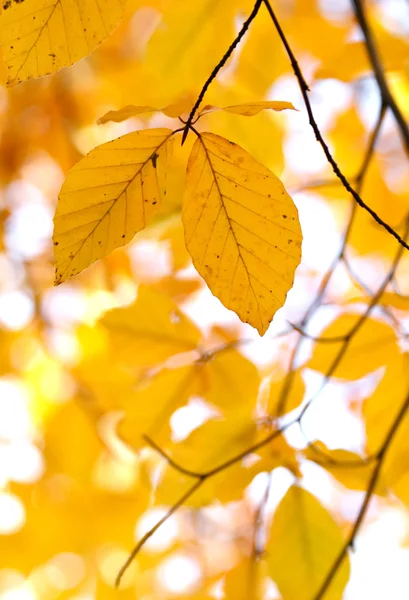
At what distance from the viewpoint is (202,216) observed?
45 centimetres

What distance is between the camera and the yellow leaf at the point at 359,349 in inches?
31.4

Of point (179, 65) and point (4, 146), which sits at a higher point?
point (4, 146)

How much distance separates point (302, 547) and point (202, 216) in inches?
18.0

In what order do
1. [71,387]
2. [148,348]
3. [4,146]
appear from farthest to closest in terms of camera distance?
1. [71,387]
2. [4,146]
3. [148,348]

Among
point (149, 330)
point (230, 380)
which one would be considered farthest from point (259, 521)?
point (149, 330)

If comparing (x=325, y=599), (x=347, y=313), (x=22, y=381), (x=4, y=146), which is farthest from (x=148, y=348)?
(x=22, y=381)

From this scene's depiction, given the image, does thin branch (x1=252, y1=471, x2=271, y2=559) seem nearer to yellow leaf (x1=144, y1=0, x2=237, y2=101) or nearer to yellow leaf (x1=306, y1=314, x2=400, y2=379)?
yellow leaf (x1=306, y1=314, x2=400, y2=379)

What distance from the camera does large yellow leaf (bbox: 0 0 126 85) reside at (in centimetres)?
42

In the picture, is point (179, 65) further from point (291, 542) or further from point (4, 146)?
point (4, 146)

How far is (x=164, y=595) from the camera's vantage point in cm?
221

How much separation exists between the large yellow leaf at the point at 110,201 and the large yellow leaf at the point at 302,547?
44 centimetres

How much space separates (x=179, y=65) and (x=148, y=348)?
41 cm

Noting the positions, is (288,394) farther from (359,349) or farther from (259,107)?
(259,107)

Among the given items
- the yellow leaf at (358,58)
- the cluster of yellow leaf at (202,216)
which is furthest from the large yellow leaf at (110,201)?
the yellow leaf at (358,58)
